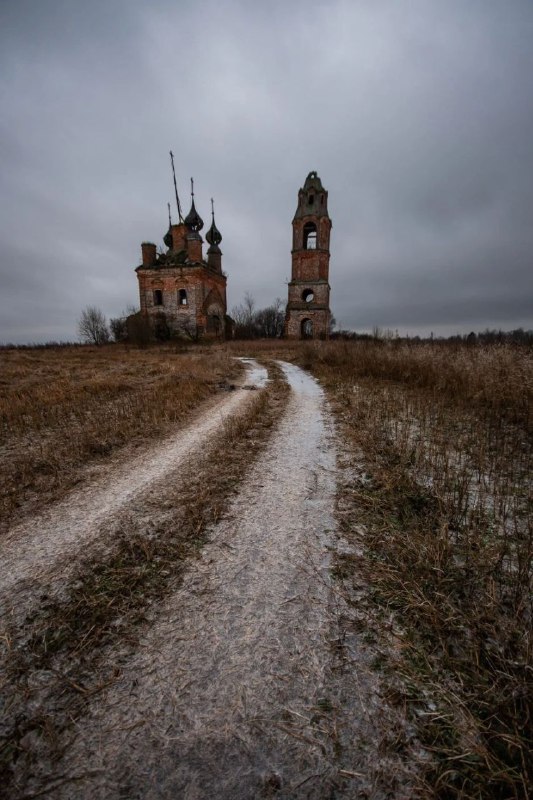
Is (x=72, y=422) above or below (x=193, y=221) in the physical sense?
below

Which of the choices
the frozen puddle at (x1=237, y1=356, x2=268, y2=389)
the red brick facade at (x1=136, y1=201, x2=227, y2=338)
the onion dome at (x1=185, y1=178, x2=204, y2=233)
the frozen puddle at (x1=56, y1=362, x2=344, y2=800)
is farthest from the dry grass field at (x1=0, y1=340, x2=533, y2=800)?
the onion dome at (x1=185, y1=178, x2=204, y2=233)

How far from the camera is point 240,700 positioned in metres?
1.50

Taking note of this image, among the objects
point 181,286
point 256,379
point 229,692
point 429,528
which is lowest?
point 229,692

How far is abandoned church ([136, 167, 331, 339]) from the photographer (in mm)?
32312

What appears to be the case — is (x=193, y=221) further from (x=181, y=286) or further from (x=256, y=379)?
(x=256, y=379)

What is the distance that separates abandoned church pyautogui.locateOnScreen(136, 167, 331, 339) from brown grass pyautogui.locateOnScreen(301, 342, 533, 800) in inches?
1145

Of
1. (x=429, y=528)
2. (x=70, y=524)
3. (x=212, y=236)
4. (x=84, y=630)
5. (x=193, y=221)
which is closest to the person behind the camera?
(x=84, y=630)

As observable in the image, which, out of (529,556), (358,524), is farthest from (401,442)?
(529,556)

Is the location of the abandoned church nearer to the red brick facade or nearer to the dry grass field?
the red brick facade

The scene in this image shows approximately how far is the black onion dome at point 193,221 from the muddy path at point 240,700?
1530 inches

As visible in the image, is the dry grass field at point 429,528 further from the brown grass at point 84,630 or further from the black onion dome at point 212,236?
the black onion dome at point 212,236

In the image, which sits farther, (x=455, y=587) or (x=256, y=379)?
(x=256, y=379)

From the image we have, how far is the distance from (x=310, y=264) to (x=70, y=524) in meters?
34.5

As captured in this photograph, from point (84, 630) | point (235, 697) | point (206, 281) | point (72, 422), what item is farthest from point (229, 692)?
point (206, 281)
